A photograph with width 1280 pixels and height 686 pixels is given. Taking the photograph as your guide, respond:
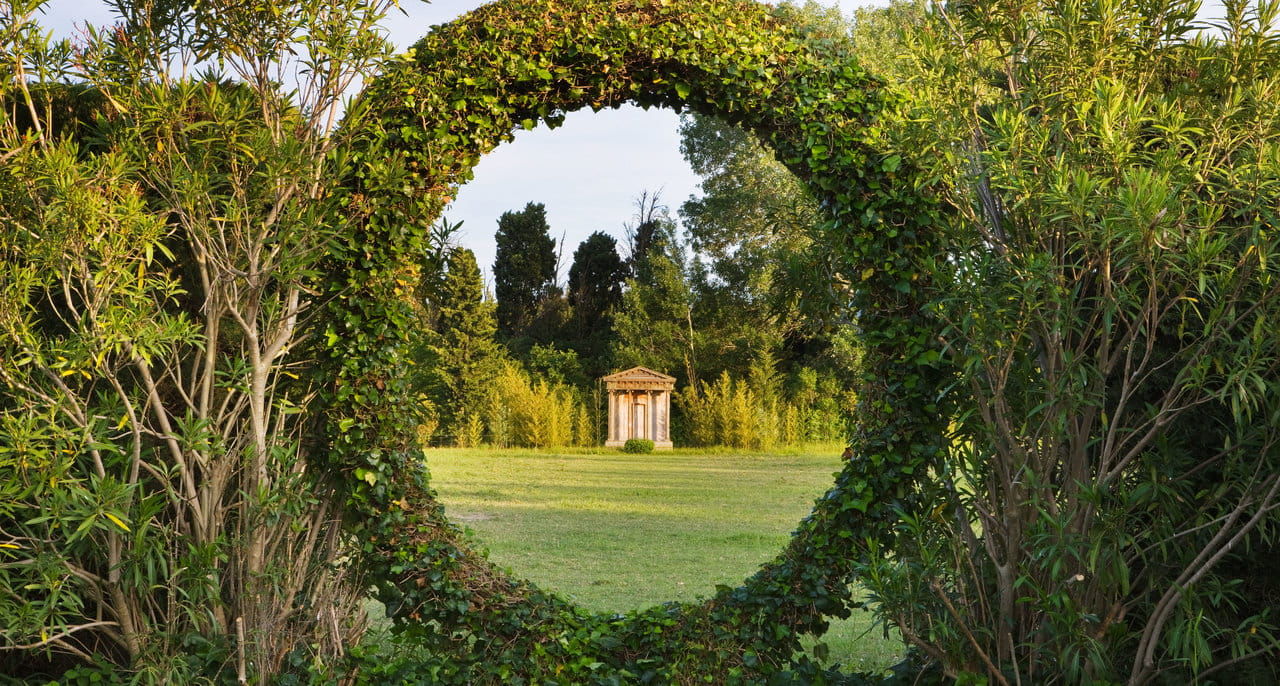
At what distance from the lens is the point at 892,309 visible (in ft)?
13.1

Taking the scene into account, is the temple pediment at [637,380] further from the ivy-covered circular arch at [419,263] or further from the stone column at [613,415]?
the ivy-covered circular arch at [419,263]

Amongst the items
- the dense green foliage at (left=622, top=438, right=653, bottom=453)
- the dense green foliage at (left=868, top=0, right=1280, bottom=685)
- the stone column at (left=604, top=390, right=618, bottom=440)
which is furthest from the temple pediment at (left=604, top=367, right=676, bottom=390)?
the dense green foliage at (left=868, top=0, right=1280, bottom=685)

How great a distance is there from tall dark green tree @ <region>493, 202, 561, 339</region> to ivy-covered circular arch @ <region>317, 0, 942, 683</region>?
67.8ft

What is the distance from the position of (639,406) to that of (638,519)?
9.11 meters

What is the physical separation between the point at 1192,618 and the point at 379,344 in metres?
3.13

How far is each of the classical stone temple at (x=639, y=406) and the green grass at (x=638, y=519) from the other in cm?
228

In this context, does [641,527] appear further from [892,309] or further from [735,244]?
[735,244]

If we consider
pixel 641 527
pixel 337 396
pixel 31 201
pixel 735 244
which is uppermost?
pixel 735 244

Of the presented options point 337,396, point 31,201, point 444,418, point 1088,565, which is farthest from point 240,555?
point 444,418

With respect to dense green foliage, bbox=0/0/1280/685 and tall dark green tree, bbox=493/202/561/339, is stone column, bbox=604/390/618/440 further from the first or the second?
dense green foliage, bbox=0/0/1280/685

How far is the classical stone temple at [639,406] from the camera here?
18812mm

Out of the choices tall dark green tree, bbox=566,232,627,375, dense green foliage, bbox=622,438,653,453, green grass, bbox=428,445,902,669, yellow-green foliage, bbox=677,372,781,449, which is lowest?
green grass, bbox=428,445,902,669

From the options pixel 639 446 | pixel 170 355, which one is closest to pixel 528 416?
pixel 639 446

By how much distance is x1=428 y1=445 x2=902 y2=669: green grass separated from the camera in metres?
6.77
